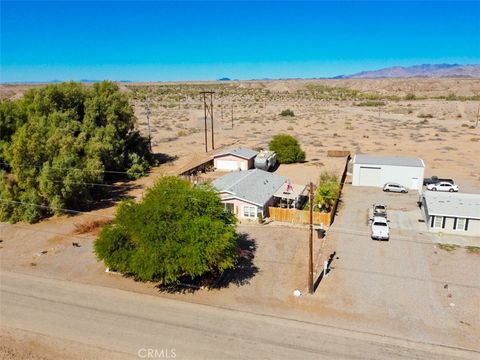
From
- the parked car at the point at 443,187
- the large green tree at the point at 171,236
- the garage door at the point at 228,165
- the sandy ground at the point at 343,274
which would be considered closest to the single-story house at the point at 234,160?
the garage door at the point at 228,165

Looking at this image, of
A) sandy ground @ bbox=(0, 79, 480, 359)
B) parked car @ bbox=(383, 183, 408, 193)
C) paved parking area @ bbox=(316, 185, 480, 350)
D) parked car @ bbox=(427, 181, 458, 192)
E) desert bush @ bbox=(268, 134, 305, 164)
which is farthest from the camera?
desert bush @ bbox=(268, 134, 305, 164)

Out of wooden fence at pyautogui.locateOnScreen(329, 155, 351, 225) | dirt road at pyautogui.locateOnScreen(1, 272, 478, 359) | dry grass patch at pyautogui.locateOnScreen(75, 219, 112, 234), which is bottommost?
dirt road at pyautogui.locateOnScreen(1, 272, 478, 359)

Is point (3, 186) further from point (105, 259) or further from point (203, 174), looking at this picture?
point (203, 174)

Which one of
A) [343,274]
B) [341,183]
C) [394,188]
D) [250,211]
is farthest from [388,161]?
[343,274]

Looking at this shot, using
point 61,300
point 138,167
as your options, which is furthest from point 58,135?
point 61,300

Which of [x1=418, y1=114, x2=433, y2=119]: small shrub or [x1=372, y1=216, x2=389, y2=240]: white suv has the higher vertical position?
[x1=418, y1=114, x2=433, y2=119]: small shrub

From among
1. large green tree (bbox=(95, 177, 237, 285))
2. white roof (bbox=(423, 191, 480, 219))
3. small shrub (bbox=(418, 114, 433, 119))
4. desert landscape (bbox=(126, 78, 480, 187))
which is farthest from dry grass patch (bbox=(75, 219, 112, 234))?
small shrub (bbox=(418, 114, 433, 119))

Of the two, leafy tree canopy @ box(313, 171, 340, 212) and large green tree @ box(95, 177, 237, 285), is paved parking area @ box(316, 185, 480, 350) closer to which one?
leafy tree canopy @ box(313, 171, 340, 212)
